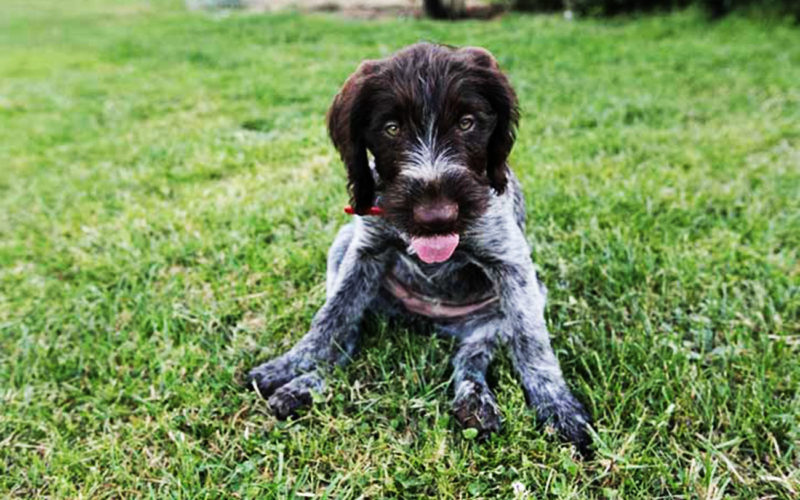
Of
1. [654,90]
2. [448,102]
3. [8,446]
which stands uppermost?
[448,102]

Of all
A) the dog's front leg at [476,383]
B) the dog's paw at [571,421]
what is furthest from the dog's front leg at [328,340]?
the dog's paw at [571,421]

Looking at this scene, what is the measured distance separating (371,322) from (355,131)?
1.12 m

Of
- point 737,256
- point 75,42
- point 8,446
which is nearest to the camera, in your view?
point 8,446

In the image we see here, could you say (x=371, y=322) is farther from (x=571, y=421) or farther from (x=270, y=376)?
(x=571, y=421)

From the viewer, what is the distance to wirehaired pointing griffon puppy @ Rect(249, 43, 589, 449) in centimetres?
256

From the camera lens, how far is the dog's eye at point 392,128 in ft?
8.69

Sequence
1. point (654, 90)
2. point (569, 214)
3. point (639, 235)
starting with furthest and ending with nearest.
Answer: point (654, 90) < point (569, 214) < point (639, 235)

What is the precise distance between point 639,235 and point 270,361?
8.40 ft

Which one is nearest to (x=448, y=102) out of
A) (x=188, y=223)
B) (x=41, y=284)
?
(x=188, y=223)

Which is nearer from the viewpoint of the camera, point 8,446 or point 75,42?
point 8,446

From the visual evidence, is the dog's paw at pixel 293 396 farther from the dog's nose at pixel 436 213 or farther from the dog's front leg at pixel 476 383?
the dog's nose at pixel 436 213

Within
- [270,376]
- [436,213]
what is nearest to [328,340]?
[270,376]

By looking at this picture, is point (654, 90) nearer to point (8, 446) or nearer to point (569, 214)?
point (569, 214)

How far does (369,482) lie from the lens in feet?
8.02
